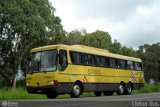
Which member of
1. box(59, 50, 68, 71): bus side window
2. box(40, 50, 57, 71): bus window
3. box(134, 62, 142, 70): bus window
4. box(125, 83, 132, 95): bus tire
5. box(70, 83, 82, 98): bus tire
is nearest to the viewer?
box(40, 50, 57, 71): bus window

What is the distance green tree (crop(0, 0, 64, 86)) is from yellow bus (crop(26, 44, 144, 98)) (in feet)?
72.3

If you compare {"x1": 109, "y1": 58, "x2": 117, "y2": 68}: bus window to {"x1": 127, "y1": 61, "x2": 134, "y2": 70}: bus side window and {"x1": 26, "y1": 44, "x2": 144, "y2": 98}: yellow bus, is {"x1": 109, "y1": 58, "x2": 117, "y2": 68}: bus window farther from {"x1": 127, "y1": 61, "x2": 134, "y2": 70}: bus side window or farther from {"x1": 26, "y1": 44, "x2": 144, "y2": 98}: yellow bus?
{"x1": 127, "y1": 61, "x2": 134, "y2": 70}: bus side window

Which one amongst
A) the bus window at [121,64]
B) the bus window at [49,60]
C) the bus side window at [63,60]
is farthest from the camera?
the bus window at [121,64]

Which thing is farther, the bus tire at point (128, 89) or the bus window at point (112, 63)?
the bus tire at point (128, 89)

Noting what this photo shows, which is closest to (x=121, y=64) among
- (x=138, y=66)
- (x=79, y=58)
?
(x=138, y=66)

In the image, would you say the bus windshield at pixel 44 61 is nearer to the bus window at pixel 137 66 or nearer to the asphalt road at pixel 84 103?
the asphalt road at pixel 84 103

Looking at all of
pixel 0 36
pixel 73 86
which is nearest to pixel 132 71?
pixel 73 86

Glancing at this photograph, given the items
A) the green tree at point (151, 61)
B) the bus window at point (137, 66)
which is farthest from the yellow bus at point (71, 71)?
the green tree at point (151, 61)

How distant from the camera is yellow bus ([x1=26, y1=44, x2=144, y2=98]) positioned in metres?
26.0

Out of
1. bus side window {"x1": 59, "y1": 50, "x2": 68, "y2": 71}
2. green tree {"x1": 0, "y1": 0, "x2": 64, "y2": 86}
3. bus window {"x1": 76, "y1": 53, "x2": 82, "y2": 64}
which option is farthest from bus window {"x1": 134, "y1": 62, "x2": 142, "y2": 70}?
green tree {"x1": 0, "y1": 0, "x2": 64, "y2": 86}

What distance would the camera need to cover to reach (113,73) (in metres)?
33.9

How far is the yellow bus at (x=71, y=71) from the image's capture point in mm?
25969

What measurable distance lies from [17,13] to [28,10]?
2054 mm

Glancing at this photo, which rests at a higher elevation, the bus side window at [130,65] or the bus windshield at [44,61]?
the bus side window at [130,65]
